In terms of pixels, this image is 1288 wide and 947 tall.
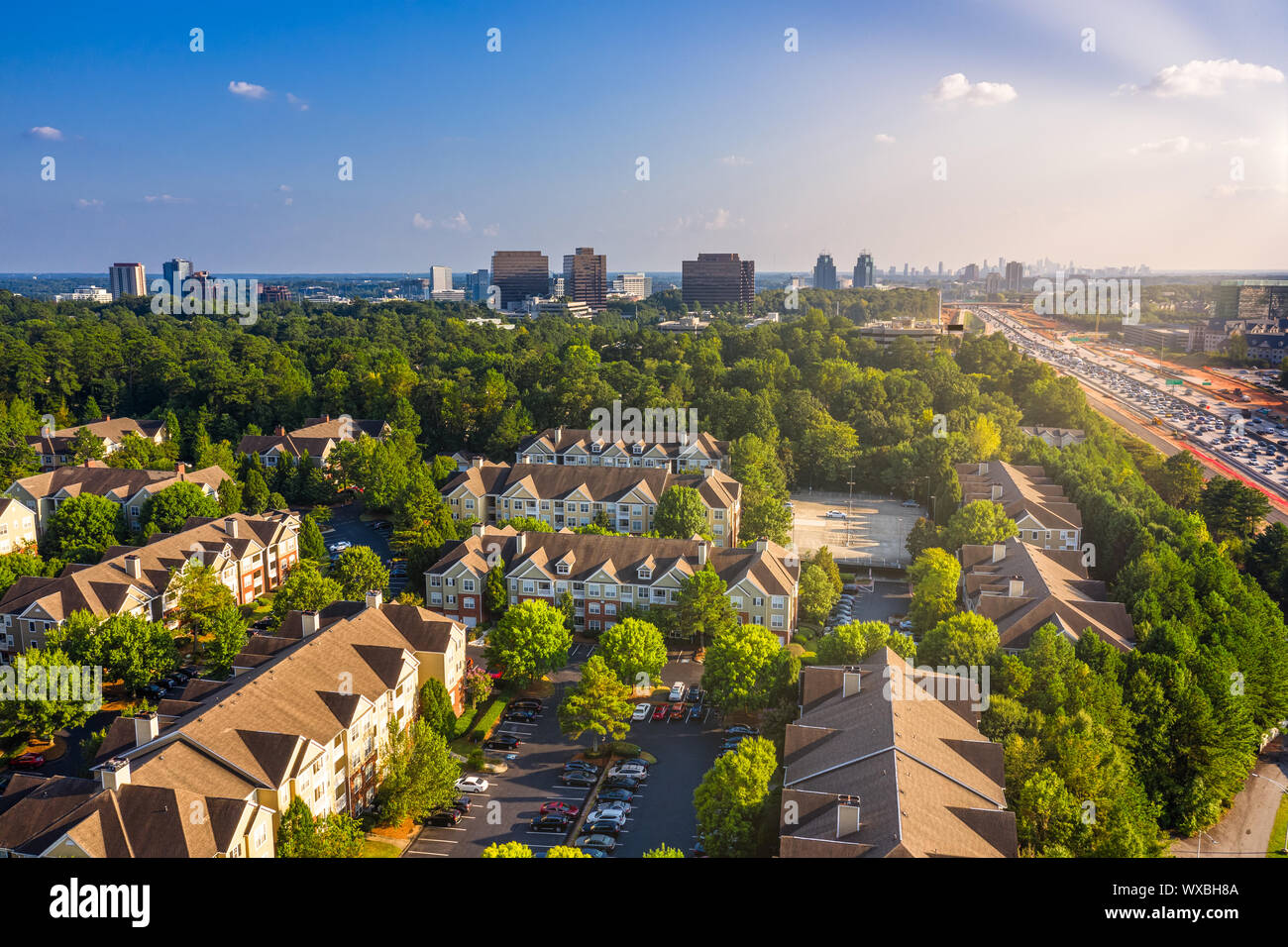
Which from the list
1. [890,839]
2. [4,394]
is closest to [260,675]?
[890,839]

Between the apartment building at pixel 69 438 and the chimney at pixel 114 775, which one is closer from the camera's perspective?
the chimney at pixel 114 775

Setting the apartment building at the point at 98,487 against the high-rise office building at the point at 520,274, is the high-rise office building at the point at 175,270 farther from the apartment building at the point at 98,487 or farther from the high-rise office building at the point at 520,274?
the apartment building at the point at 98,487

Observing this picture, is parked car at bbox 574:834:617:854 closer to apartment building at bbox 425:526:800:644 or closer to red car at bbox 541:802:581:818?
red car at bbox 541:802:581:818

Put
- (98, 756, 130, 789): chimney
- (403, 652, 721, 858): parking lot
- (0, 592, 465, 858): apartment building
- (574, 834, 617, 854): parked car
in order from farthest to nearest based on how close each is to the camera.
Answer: (403, 652, 721, 858): parking lot
(574, 834, 617, 854): parked car
(98, 756, 130, 789): chimney
(0, 592, 465, 858): apartment building

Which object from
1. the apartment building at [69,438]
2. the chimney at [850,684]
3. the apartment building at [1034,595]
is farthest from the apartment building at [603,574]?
the apartment building at [69,438]

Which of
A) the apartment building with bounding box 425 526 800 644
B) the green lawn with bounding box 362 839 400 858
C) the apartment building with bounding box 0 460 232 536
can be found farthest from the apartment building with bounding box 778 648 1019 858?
the apartment building with bounding box 0 460 232 536

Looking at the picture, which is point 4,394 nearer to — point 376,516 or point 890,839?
point 376,516

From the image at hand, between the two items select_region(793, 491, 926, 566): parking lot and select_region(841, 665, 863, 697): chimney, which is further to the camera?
select_region(793, 491, 926, 566): parking lot
